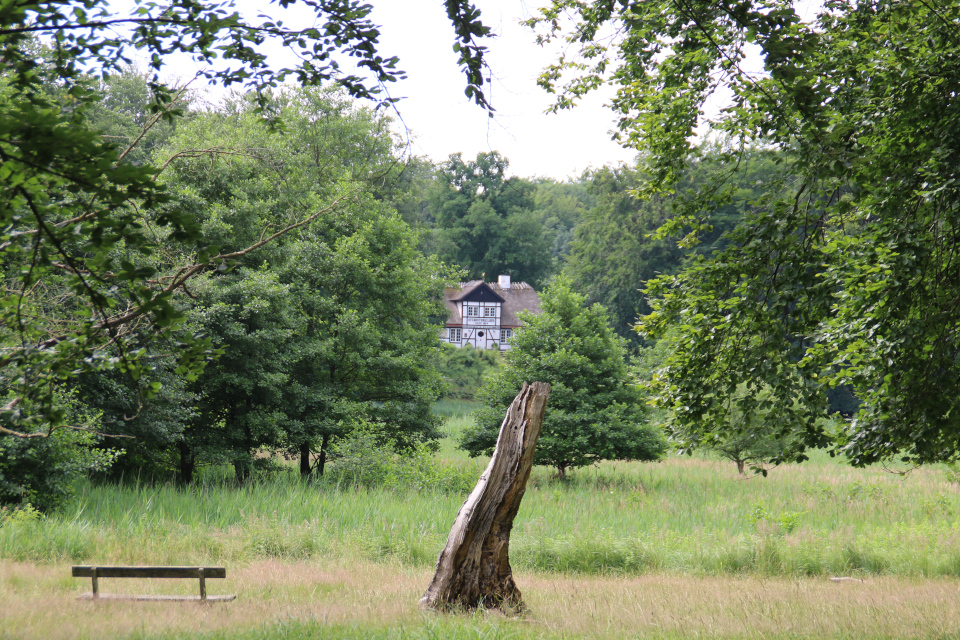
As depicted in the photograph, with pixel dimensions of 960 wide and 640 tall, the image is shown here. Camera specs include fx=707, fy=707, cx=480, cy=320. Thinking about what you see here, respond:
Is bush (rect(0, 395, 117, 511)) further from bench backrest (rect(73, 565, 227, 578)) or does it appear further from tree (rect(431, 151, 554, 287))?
tree (rect(431, 151, 554, 287))

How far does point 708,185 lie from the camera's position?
7.33m

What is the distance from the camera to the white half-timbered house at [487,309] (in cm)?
5188

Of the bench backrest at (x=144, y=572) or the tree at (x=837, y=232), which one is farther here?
the bench backrest at (x=144, y=572)

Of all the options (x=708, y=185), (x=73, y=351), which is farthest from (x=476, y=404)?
(x=73, y=351)

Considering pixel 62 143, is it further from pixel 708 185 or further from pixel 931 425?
pixel 931 425

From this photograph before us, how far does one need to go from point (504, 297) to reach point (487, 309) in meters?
1.54

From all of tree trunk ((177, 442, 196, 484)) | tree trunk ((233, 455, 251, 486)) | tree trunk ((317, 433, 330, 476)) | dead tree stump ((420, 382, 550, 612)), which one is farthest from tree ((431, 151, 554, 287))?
dead tree stump ((420, 382, 550, 612))

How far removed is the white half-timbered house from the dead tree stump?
44038 millimetres

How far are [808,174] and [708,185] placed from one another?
131 centimetres

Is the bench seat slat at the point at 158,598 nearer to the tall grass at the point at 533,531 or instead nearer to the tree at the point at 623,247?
the tall grass at the point at 533,531

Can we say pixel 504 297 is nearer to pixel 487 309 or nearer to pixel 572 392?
pixel 487 309

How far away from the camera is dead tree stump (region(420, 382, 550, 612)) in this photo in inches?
264

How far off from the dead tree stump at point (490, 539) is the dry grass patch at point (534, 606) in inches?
13.1

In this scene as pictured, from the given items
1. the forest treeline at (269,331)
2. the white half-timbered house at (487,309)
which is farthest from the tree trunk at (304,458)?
the white half-timbered house at (487,309)
